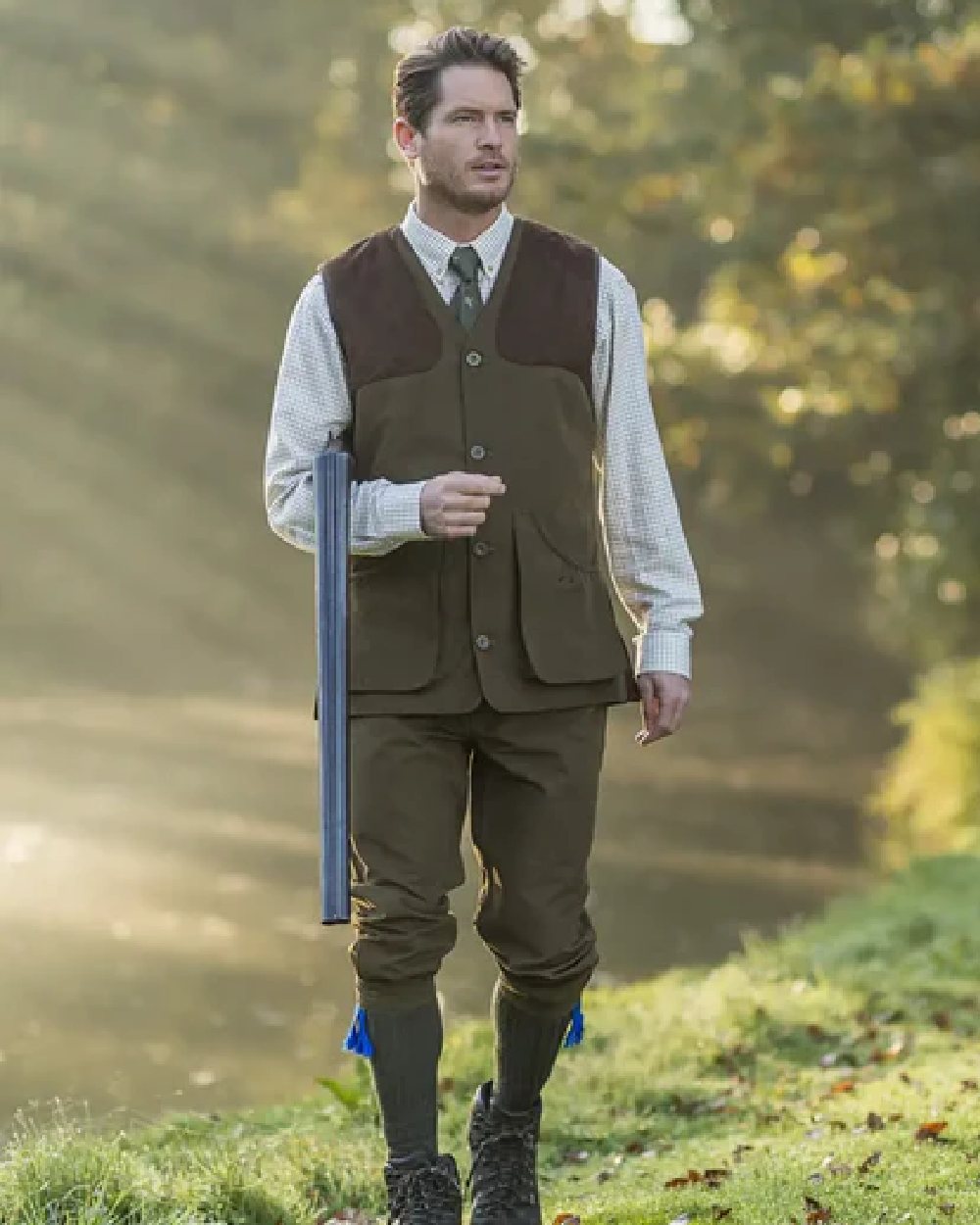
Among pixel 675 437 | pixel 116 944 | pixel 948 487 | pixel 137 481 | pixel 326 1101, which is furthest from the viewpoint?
pixel 137 481

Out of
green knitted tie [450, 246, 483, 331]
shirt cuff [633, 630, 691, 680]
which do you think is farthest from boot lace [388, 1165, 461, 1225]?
green knitted tie [450, 246, 483, 331]

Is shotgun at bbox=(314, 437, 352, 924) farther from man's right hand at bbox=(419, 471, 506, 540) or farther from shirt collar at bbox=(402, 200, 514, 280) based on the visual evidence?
shirt collar at bbox=(402, 200, 514, 280)

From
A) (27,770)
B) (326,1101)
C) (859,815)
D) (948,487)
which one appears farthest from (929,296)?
(326,1101)

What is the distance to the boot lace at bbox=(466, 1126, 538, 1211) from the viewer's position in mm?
4500

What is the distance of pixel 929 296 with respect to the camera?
1414 cm

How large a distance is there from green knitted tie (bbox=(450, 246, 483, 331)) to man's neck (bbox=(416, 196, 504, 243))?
1.3 inches

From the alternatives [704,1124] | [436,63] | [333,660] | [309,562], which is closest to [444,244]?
[436,63]

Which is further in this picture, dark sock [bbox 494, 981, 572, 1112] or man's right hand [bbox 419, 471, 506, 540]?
dark sock [bbox 494, 981, 572, 1112]

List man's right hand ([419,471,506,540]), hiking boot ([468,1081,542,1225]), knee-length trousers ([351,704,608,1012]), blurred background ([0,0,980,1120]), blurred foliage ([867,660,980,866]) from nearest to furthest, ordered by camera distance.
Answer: man's right hand ([419,471,506,540]), knee-length trousers ([351,704,608,1012]), hiking boot ([468,1081,542,1225]), blurred background ([0,0,980,1120]), blurred foliage ([867,660,980,866])

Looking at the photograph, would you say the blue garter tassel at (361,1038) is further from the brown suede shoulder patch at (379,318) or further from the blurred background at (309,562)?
the blurred background at (309,562)

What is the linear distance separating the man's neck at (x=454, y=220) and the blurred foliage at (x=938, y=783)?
8538 millimetres

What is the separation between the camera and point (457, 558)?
4332mm

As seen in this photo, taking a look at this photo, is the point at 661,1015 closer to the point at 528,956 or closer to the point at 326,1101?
the point at 326,1101

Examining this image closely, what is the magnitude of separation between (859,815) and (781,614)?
55.7ft
